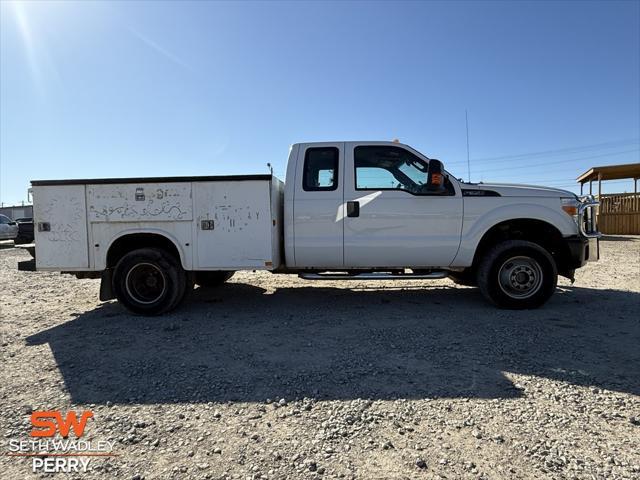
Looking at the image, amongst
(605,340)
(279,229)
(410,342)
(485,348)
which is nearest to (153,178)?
(279,229)

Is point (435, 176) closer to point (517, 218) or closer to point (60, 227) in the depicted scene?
point (517, 218)

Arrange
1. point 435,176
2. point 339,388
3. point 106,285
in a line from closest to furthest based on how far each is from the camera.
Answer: point 339,388 → point 435,176 → point 106,285

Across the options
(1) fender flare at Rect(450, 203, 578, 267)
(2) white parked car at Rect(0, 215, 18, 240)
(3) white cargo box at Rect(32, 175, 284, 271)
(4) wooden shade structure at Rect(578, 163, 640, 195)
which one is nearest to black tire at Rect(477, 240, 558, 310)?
(1) fender flare at Rect(450, 203, 578, 267)

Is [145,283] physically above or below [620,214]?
below

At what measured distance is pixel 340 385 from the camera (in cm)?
293

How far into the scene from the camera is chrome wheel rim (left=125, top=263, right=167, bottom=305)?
492 centimetres

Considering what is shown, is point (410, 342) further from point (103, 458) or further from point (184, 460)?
point (103, 458)

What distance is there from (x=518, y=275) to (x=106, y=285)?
5.58 meters

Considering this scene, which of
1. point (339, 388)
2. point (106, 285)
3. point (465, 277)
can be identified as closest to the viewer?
point (339, 388)

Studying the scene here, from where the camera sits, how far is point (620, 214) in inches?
654

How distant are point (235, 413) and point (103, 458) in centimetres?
80

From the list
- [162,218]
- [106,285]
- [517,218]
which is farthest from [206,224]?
[517,218]

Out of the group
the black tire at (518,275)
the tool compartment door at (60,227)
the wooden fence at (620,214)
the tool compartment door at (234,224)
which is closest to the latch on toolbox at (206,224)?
the tool compartment door at (234,224)

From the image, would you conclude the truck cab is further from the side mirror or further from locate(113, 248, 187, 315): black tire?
locate(113, 248, 187, 315): black tire
